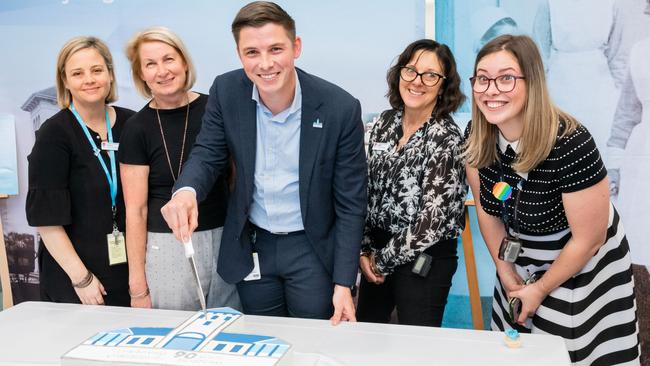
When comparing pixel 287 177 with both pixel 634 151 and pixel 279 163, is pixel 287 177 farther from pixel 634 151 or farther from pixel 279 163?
pixel 634 151

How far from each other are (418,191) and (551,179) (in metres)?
0.47

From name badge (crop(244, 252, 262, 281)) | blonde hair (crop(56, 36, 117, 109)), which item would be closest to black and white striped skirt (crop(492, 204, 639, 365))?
name badge (crop(244, 252, 262, 281))

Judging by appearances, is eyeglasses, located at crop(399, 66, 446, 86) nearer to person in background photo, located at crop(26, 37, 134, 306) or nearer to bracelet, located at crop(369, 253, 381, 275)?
bracelet, located at crop(369, 253, 381, 275)

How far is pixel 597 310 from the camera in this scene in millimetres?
1717

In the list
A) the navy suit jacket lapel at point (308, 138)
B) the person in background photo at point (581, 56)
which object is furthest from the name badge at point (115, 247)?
the person in background photo at point (581, 56)

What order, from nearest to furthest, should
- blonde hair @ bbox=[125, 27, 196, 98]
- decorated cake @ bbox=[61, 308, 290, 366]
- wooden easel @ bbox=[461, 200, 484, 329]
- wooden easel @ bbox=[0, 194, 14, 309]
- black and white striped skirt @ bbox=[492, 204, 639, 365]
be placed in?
decorated cake @ bbox=[61, 308, 290, 366] → black and white striped skirt @ bbox=[492, 204, 639, 365] → blonde hair @ bbox=[125, 27, 196, 98] → wooden easel @ bbox=[461, 200, 484, 329] → wooden easel @ bbox=[0, 194, 14, 309]

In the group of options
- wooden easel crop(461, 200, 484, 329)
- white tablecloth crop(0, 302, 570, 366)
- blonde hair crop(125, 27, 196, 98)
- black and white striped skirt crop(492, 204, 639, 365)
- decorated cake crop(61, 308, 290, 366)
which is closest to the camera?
decorated cake crop(61, 308, 290, 366)

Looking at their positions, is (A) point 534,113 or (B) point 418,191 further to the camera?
(B) point 418,191

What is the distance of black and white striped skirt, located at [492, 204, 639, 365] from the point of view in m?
1.71

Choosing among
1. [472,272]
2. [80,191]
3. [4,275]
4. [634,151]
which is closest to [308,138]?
[80,191]

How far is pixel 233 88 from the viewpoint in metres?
1.81

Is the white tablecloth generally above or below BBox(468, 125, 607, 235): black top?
below

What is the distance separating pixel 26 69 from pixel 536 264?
3307 mm

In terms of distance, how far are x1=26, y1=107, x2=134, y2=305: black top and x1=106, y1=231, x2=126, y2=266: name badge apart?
0.03 meters
